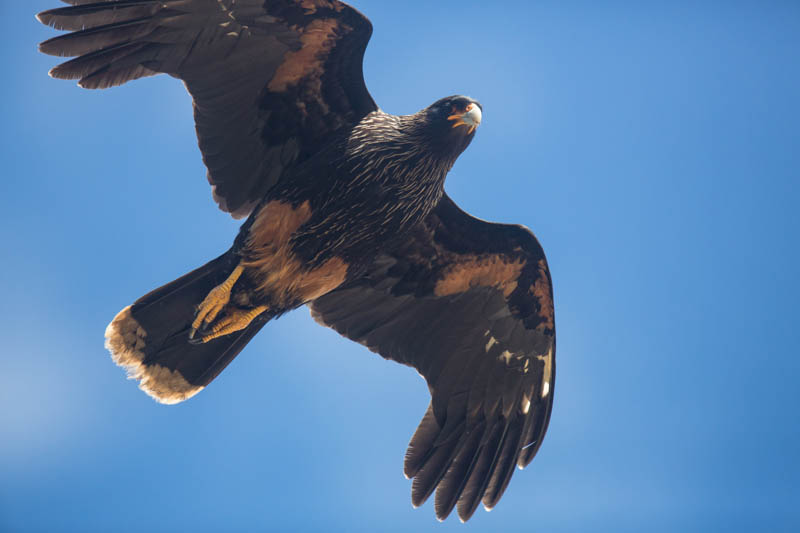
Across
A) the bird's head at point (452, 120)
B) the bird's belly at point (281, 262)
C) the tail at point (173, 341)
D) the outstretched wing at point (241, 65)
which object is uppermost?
the bird's head at point (452, 120)

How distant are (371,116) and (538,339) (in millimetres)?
2498

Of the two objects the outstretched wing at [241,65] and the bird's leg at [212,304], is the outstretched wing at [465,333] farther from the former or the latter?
the outstretched wing at [241,65]

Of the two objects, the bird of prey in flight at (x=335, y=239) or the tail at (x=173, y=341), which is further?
the tail at (x=173, y=341)

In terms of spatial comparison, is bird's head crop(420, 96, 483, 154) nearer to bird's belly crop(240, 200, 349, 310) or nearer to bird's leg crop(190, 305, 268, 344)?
bird's belly crop(240, 200, 349, 310)

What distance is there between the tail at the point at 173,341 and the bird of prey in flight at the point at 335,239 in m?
0.01

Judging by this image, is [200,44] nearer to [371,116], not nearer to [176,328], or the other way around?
[371,116]

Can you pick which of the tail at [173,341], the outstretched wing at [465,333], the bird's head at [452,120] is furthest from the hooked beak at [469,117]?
the tail at [173,341]

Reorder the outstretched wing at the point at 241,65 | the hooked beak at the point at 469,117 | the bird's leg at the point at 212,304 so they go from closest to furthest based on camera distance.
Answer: the outstretched wing at the point at 241,65, the bird's leg at the point at 212,304, the hooked beak at the point at 469,117

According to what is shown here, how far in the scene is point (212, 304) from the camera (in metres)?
5.71

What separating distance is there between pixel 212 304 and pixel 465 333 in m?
2.28

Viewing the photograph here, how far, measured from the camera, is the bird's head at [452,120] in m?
5.85

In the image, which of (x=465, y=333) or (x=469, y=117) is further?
(x=465, y=333)

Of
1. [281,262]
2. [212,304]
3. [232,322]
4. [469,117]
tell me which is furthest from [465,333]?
[212,304]

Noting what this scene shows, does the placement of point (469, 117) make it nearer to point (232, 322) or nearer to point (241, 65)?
point (241, 65)
